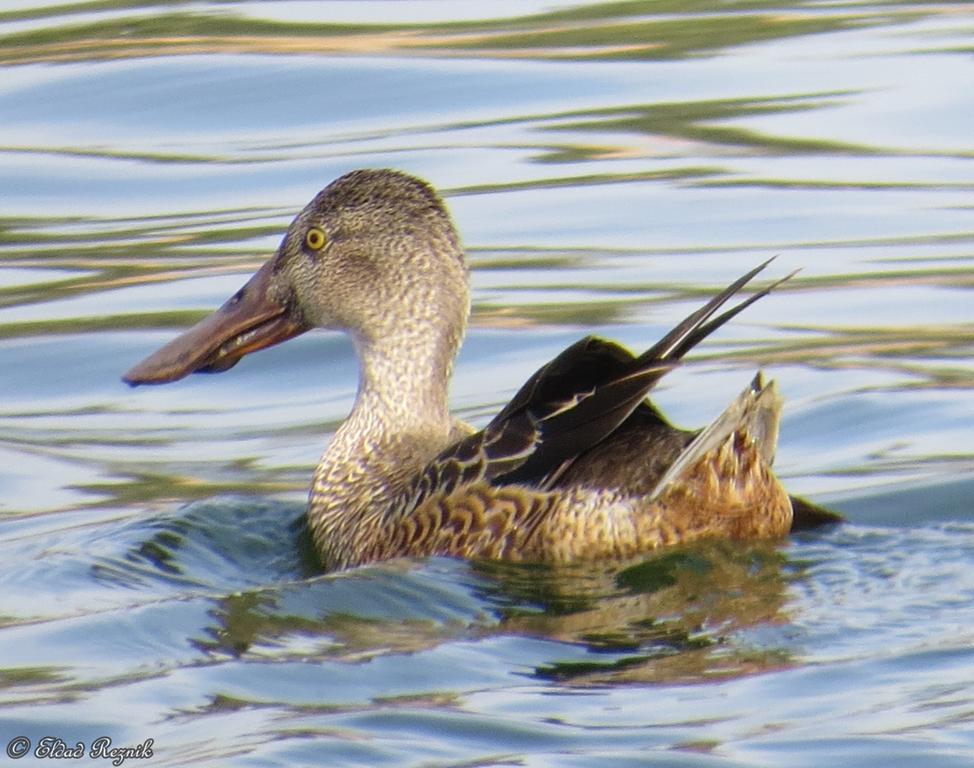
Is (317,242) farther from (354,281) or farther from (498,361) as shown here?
(498,361)

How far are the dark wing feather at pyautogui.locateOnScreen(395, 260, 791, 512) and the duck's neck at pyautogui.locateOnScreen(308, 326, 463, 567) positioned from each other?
2.53ft

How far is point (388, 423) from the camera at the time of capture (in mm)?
7910

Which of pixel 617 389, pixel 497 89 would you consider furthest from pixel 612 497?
pixel 497 89

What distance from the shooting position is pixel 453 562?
22.8ft

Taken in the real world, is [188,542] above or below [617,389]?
below

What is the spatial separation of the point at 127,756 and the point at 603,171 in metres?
7.25

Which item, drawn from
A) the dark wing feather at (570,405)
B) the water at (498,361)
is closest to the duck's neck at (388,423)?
the water at (498,361)

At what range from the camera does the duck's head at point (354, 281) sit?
7.91 meters

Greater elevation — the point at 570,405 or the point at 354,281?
the point at 354,281

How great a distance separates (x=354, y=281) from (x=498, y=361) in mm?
2037

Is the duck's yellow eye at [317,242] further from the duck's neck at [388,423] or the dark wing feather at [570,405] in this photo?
the dark wing feather at [570,405]

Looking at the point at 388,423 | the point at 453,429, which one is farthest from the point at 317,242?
the point at 453,429

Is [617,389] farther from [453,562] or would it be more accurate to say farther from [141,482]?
[141,482]

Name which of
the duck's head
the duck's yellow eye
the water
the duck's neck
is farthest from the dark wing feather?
the duck's yellow eye
